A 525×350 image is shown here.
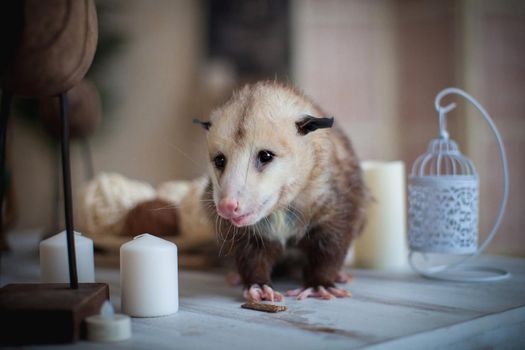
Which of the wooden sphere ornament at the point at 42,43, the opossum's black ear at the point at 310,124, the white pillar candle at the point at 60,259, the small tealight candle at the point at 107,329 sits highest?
the wooden sphere ornament at the point at 42,43

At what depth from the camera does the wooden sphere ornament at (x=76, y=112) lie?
1654 mm

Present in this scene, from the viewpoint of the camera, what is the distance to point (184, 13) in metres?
3.47

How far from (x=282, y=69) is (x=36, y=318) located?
110 inches

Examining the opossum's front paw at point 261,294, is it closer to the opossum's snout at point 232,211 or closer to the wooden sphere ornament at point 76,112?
the opossum's snout at point 232,211

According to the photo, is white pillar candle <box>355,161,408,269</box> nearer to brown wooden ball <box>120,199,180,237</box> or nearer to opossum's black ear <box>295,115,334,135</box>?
opossum's black ear <box>295,115,334,135</box>

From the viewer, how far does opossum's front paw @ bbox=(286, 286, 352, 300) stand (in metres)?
1.13

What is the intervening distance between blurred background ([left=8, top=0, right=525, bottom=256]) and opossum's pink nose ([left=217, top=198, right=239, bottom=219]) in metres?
1.68

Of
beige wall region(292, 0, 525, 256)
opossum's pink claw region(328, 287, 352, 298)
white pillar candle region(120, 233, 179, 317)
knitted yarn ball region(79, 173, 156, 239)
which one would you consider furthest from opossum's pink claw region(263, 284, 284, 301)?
beige wall region(292, 0, 525, 256)

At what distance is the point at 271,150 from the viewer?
1.06 m

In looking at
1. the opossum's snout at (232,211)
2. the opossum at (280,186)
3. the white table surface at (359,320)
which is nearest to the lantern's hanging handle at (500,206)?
the white table surface at (359,320)

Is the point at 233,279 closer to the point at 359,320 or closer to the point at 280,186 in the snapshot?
the point at 280,186

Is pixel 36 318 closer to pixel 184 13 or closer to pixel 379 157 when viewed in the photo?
pixel 379 157

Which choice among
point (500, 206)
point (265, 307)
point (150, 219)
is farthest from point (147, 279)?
point (500, 206)

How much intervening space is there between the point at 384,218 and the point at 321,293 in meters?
0.44
